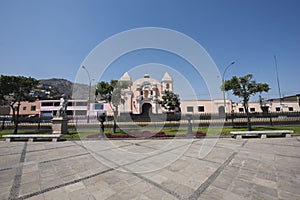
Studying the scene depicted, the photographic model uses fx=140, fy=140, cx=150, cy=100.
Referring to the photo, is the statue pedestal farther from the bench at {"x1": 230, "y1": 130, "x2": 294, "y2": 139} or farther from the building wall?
the building wall

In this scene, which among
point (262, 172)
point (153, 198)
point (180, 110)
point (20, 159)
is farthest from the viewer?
point (180, 110)

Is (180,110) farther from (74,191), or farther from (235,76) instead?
(74,191)

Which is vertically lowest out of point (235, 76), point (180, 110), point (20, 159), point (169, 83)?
point (20, 159)

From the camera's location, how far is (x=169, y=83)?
36188 mm

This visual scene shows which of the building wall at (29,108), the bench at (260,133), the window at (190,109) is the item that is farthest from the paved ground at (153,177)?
the building wall at (29,108)

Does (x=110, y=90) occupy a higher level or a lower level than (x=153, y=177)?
higher

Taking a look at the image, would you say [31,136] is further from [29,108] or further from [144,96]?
[29,108]

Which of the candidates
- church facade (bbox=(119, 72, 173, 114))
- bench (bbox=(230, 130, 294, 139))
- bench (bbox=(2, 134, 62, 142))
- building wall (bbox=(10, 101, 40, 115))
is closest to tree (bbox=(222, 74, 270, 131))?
bench (bbox=(230, 130, 294, 139))

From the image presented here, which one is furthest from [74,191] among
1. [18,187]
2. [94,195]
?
[18,187]

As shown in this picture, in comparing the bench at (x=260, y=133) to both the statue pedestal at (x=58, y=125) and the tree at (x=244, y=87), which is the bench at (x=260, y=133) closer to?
the tree at (x=244, y=87)

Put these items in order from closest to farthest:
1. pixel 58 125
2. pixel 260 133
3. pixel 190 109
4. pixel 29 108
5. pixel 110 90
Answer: pixel 260 133 < pixel 58 125 < pixel 110 90 < pixel 190 109 < pixel 29 108

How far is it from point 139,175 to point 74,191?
1.40m

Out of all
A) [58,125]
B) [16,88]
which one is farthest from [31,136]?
[16,88]

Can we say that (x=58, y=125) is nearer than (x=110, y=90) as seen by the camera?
Yes
